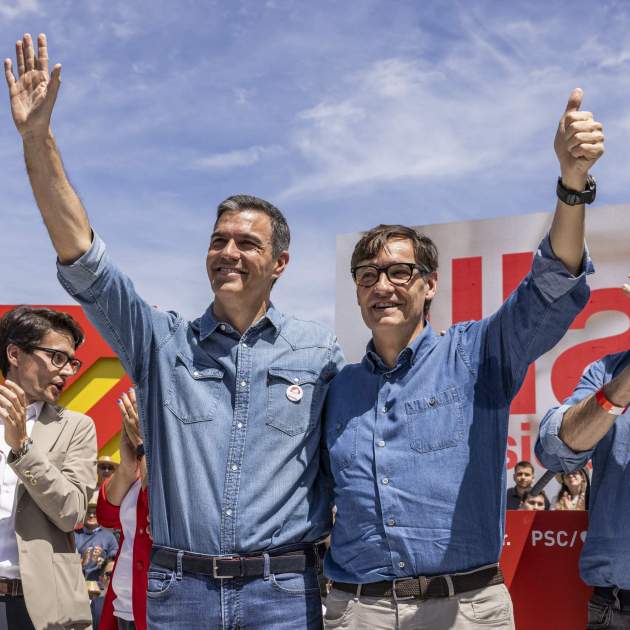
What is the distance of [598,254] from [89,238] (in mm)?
7989

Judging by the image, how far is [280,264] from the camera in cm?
301

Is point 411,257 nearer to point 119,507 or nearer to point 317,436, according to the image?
point 317,436

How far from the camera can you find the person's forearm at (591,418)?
2693 millimetres

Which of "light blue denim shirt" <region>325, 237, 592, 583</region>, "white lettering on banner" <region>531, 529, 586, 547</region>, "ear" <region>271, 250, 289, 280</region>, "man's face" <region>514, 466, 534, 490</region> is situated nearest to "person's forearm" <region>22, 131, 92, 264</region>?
"ear" <region>271, 250, 289, 280</region>

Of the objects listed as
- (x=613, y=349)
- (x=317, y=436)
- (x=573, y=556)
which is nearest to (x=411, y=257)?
(x=317, y=436)

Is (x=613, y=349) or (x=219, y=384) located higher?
(x=613, y=349)

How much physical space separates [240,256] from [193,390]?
1.57 feet

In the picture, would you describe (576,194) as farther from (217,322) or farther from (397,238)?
(217,322)

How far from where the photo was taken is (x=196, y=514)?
8.27 feet

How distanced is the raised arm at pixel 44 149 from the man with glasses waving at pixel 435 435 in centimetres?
95

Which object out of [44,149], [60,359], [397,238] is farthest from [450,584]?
[60,359]

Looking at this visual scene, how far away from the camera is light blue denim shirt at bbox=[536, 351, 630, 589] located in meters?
2.85

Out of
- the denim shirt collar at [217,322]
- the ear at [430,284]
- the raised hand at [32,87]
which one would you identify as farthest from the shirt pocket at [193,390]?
the raised hand at [32,87]

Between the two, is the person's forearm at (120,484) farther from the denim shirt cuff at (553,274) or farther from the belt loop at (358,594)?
the denim shirt cuff at (553,274)
